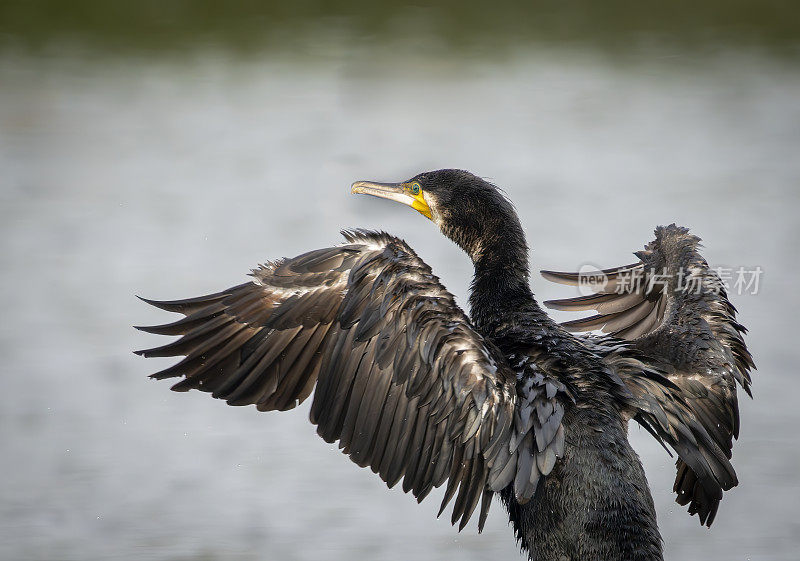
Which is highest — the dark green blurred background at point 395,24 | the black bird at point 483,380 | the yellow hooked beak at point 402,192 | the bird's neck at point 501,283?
the dark green blurred background at point 395,24

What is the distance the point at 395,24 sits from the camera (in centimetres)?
1302

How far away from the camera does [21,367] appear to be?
6.27 metres

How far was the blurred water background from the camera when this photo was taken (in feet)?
17.0

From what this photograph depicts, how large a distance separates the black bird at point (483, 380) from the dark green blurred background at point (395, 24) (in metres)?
8.19

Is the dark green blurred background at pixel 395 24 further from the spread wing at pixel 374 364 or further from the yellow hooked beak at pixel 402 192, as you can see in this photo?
the spread wing at pixel 374 364

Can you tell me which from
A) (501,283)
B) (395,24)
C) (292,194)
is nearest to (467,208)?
(501,283)

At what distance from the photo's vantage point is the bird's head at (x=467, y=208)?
4.70 m

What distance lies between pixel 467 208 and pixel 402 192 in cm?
49

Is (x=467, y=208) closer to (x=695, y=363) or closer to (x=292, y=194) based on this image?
(x=695, y=363)

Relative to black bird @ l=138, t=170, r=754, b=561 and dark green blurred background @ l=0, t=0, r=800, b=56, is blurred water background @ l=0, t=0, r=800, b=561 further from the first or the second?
black bird @ l=138, t=170, r=754, b=561

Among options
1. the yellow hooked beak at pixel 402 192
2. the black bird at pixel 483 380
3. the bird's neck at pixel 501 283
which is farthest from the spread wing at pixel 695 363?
the yellow hooked beak at pixel 402 192

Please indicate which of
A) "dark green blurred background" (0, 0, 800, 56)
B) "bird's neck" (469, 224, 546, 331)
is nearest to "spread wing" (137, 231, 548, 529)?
"bird's neck" (469, 224, 546, 331)

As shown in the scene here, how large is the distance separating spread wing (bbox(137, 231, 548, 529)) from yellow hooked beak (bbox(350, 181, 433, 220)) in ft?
3.11

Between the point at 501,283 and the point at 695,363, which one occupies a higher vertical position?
the point at 501,283
